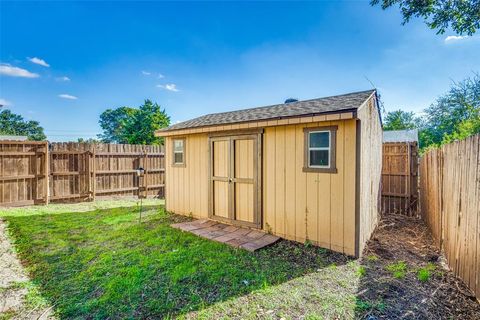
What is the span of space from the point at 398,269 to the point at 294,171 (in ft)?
7.28

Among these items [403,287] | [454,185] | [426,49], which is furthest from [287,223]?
[426,49]

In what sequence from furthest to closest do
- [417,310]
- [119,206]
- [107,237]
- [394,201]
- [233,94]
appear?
[233,94] → [119,206] → [394,201] → [107,237] → [417,310]

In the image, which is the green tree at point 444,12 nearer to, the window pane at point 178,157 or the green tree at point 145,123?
the window pane at point 178,157

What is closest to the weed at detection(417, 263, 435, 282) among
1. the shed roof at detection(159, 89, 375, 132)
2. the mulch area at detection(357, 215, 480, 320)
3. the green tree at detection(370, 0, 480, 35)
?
the mulch area at detection(357, 215, 480, 320)

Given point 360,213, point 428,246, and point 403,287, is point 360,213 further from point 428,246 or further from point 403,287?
point 428,246

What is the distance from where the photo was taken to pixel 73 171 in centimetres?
861

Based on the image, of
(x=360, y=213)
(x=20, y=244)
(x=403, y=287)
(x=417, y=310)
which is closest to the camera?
(x=417, y=310)

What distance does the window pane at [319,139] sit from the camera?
13.7 ft

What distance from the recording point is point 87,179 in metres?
8.88

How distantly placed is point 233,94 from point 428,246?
1190cm

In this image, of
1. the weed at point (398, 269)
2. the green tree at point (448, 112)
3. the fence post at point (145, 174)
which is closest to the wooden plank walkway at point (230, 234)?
the weed at point (398, 269)

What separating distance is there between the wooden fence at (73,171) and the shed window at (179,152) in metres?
3.60

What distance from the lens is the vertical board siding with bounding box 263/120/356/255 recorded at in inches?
156

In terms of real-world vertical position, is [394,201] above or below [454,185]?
below
